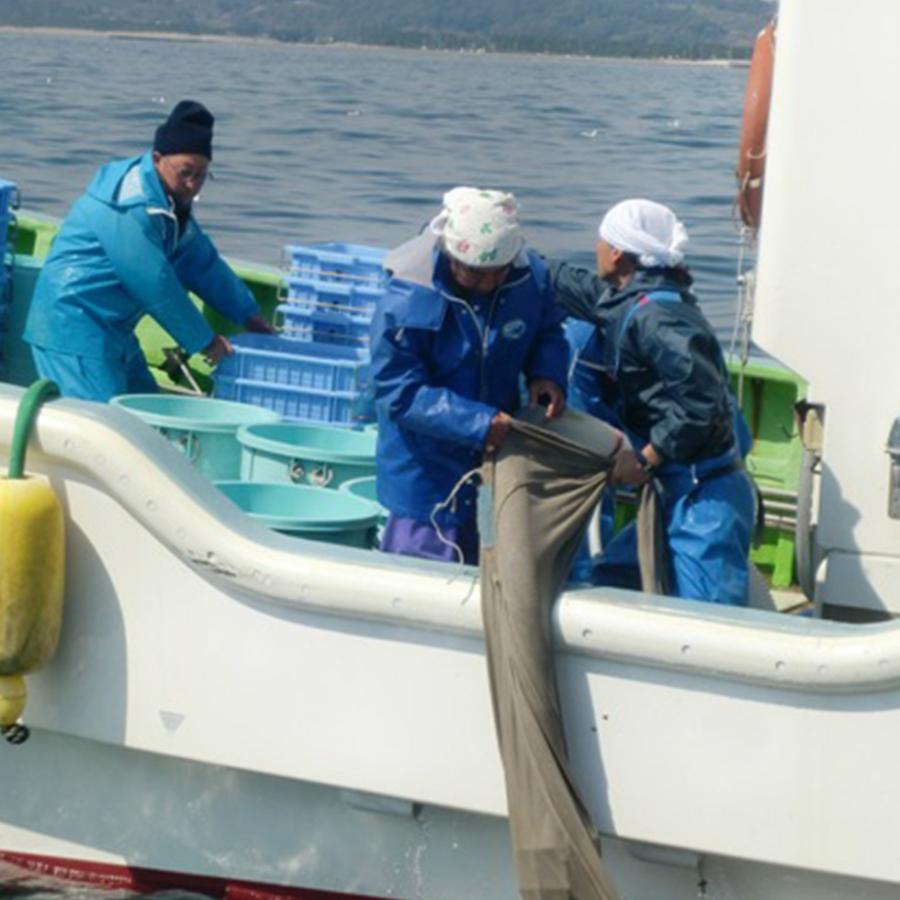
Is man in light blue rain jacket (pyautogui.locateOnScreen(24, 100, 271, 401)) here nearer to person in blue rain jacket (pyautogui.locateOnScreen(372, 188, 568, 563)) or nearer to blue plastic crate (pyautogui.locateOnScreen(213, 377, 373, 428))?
blue plastic crate (pyautogui.locateOnScreen(213, 377, 373, 428))

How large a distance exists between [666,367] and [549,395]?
0.31 metres

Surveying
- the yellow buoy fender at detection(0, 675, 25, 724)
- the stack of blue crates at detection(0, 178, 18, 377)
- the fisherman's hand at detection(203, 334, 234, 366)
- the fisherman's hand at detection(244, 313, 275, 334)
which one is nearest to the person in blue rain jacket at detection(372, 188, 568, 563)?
the yellow buoy fender at detection(0, 675, 25, 724)

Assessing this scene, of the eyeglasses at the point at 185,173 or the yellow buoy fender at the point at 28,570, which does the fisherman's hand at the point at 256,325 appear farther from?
the yellow buoy fender at the point at 28,570

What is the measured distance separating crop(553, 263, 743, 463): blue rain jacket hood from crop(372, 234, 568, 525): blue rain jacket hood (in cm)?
22

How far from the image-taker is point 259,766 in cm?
509

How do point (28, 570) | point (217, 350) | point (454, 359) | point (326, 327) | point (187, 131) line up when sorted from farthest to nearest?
point (326, 327) → point (217, 350) → point (187, 131) → point (454, 359) → point (28, 570)

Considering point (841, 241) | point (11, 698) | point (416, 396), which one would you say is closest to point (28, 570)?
point (11, 698)

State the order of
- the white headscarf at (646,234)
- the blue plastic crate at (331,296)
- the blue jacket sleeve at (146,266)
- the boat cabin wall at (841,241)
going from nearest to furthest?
the boat cabin wall at (841,241), the white headscarf at (646,234), the blue jacket sleeve at (146,266), the blue plastic crate at (331,296)

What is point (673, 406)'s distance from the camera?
538 centimetres

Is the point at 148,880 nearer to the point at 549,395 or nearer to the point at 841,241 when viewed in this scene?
the point at 549,395

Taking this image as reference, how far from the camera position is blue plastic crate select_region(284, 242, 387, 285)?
759cm

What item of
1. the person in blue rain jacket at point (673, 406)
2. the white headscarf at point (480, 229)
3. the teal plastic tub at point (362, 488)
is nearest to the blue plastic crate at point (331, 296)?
the teal plastic tub at point (362, 488)

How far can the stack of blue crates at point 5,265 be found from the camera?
25.4 ft

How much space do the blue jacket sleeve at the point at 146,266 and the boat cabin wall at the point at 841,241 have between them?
2.13m
